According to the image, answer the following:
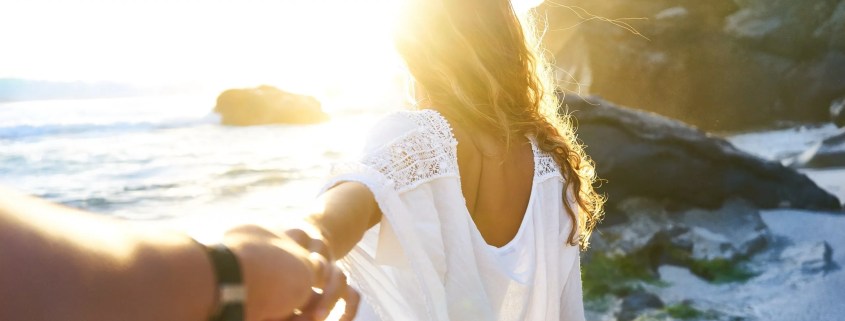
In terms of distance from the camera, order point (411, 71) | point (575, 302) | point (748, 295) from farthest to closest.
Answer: point (748, 295) → point (575, 302) → point (411, 71)

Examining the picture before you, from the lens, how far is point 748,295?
4.64 m

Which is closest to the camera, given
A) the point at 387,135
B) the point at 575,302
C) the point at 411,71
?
the point at 387,135

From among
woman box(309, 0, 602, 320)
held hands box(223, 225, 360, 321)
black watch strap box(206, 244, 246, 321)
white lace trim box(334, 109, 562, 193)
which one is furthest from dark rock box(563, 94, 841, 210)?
black watch strap box(206, 244, 246, 321)

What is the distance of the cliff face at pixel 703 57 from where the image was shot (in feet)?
24.1

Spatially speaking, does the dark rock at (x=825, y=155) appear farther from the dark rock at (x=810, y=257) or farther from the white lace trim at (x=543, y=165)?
the white lace trim at (x=543, y=165)

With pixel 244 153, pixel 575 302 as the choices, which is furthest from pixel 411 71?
pixel 244 153

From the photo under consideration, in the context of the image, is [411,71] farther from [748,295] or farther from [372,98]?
[372,98]

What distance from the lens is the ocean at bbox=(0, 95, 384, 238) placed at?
12250mm

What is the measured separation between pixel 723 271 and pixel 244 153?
12.4m

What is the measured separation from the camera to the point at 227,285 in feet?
1.92

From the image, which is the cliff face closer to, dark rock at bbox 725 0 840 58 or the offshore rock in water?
dark rock at bbox 725 0 840 58

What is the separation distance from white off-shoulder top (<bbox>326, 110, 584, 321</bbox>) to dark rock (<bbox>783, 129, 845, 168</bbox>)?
18.8ft

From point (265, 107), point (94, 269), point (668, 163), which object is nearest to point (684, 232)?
point (668, 163)

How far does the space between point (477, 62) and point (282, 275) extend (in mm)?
1047
